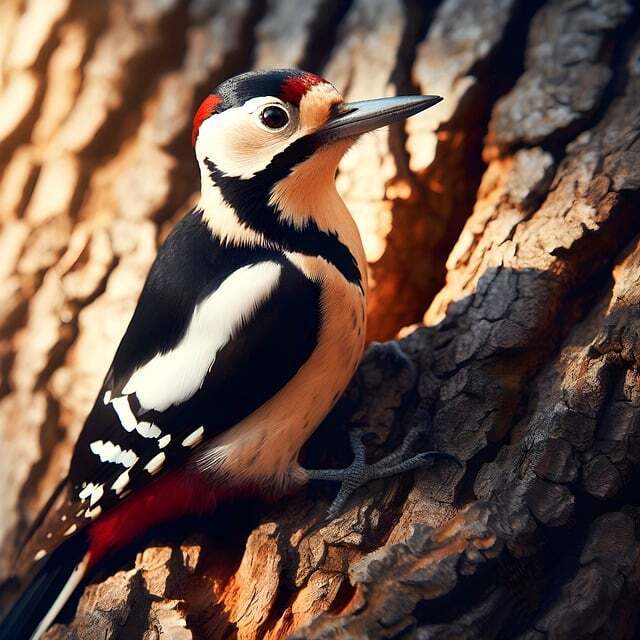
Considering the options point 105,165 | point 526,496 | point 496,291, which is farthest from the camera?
point 105,165

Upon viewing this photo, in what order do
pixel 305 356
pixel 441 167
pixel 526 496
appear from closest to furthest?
pixel 526 496 < pixel 305 356 < pixel 441 167

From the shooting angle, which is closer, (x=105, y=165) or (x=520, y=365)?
(x=520, y=365)

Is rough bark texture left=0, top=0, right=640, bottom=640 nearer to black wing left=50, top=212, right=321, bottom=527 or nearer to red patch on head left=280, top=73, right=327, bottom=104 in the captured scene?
black wing left=50, top=212, right=321, bottom=527

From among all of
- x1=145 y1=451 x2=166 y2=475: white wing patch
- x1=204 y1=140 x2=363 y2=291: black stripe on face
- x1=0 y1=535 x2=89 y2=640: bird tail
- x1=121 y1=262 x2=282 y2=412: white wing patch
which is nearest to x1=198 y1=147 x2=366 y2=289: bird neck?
x1=204 y1=140 x2=363 y2=291: black stripe on face

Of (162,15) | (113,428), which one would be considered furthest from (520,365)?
(162,15)

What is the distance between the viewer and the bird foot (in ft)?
6.96

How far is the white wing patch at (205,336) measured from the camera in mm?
2113

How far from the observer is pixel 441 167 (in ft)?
9.20

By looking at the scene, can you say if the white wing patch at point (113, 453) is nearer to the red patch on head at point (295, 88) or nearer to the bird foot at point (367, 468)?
the bird foot at point (367, 468)

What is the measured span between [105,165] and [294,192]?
1.34m

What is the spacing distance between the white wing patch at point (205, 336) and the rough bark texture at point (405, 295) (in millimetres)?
403

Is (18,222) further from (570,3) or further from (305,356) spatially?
(570,3)

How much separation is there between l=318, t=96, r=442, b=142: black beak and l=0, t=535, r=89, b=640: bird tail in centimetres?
135

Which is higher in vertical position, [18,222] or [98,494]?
[18,222]
